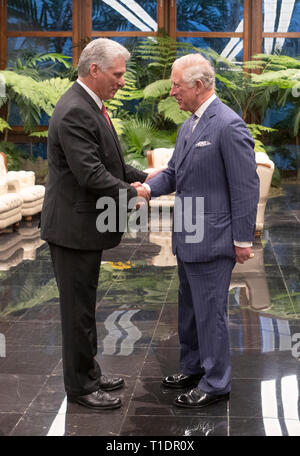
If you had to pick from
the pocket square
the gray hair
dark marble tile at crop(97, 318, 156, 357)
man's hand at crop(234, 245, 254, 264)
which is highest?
the gray hair

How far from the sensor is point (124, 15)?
15.1 meters

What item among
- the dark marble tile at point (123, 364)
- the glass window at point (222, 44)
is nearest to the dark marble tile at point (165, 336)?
the dark marble tile at point (123, 364)

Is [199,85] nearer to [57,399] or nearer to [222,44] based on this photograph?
[57,399]

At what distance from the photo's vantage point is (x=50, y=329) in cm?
488

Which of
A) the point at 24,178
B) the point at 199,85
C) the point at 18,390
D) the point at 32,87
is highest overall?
the point at 199,85

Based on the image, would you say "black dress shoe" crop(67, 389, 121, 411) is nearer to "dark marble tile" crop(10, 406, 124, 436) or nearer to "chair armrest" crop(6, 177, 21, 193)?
"dark marble tile" crop(10, 406, 124, 436)

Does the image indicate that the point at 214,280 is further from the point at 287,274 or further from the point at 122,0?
the point at 122,0

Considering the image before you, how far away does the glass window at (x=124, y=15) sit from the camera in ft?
49.3

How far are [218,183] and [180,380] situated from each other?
107 cm

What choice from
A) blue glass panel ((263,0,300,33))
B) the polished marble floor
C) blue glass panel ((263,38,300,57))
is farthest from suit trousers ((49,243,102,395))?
blue glass panel ((263,0,300,33))

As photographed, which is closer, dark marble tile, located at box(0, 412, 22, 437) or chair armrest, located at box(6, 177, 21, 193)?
dark marble tile, located at box(0, 412, 22, 437)

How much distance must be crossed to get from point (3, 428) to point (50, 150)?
49.7 inches

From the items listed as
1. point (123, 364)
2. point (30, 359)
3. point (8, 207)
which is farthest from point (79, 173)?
point (8, 207)

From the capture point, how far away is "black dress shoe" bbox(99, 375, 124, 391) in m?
3.76
